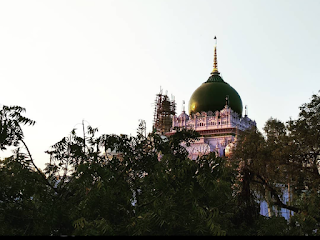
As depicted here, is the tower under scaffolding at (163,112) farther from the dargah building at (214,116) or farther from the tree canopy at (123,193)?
the tree canopy at (123,193)

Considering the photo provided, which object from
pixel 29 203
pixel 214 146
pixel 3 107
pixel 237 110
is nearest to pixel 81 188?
pixel 29 203

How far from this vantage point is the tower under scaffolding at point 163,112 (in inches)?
1773

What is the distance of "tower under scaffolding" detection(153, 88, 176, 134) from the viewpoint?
4503 cm

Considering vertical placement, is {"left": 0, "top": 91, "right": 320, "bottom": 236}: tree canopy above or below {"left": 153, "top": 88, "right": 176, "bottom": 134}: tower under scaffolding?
below

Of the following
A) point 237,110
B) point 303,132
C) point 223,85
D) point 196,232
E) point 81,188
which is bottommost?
point 196,232

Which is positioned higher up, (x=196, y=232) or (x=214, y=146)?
(x=214, y=146)

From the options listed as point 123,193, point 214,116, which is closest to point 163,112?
point 214,116

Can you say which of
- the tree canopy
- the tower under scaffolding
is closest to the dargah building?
the tower under scaffolding

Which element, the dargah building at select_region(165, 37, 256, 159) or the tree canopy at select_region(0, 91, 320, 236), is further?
the dargah building at select_region(165, 37, 256, 159)

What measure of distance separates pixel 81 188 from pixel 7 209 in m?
1.61

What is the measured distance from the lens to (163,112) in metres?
46.4

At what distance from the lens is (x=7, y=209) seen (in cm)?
751

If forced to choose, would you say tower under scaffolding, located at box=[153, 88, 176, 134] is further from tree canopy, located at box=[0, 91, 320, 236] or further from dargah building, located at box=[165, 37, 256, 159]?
tree canopy, located at box=[0, 91, 320, 236]

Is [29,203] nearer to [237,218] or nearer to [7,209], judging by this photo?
[7,209]
